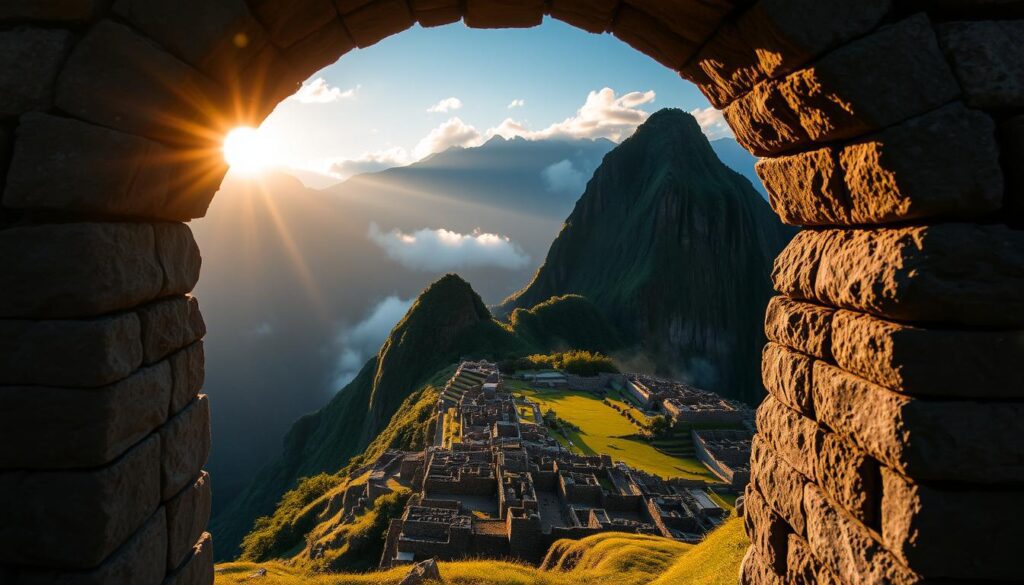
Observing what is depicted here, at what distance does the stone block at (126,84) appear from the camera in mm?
3135

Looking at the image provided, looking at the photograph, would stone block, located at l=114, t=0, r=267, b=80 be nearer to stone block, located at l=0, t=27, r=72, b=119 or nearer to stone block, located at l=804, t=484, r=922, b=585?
stone block, located at l=0, t=27, r=72, b=119

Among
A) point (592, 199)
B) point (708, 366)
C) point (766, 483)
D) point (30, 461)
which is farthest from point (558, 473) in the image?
point (592, 199)

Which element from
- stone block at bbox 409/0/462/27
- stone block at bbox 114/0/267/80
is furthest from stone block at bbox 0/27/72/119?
stone block at bbox 409/0/462/27

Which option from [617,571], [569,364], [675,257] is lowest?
[569,364]

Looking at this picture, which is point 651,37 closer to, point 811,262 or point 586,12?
point 586,12

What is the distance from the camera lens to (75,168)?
10.1 feet

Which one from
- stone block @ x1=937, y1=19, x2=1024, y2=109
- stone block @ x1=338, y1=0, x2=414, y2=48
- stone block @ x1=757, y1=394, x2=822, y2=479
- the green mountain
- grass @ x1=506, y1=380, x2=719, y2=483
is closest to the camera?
stone block @ x1=937, y1=19, x2=1024, y2=109

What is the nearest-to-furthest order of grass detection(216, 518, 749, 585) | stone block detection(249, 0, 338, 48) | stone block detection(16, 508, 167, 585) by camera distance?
stone block detection(16, 508, 167, 585)
stone block detection(249, 0, 338, 48)
grass detection(216, 518, 749, 585)

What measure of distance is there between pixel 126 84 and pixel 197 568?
340 centimetres

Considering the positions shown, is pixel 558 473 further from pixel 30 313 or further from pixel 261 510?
pixel 261 510

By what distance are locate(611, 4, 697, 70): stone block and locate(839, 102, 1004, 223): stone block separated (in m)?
1.71

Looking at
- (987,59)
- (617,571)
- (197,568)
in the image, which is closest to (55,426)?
(197,568)

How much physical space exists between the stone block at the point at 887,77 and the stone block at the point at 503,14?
219cm

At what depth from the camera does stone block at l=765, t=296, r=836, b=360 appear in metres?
3.66
